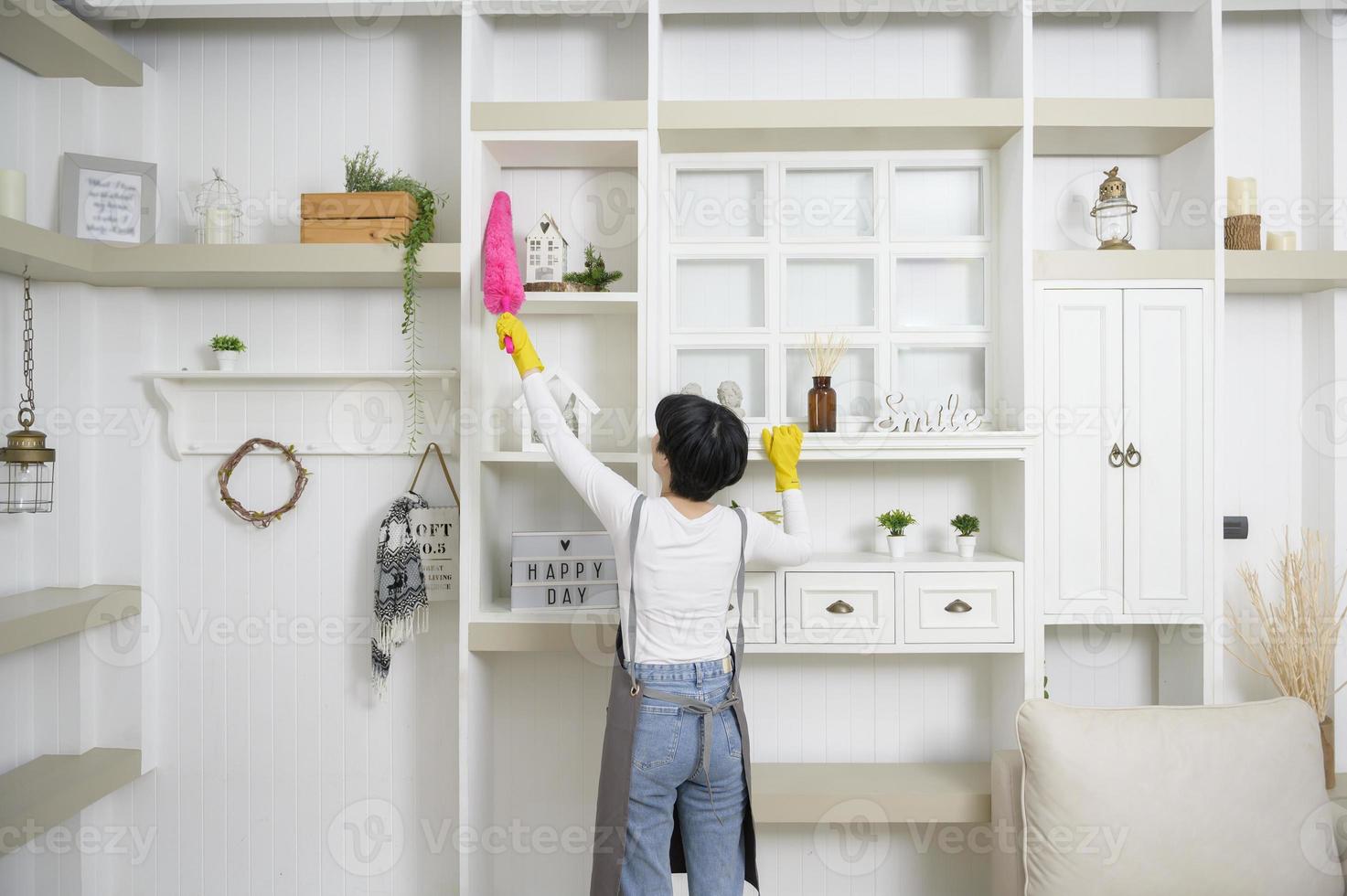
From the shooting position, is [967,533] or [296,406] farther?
[296,406]

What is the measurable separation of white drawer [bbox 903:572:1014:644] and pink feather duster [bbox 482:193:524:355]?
1350 millimetres

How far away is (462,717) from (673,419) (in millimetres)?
1172

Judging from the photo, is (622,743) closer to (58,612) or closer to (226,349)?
(58,612)

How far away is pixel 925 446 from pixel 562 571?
1.10 m

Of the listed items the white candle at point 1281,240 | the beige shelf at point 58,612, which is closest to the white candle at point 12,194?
the beige shelf at point 58,612

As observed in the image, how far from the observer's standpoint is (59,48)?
2.35m

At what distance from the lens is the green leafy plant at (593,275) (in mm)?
2545

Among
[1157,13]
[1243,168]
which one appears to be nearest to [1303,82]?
[1243,168]

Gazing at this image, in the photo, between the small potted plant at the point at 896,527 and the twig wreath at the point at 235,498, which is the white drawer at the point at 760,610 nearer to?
the small potted plant at the point at 896,527

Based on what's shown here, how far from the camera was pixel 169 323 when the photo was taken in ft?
8.89

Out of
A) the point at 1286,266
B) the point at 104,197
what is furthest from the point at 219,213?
the point at 1286,266

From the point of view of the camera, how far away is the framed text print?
2479 mm

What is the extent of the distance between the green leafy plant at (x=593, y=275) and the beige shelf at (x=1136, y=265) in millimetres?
1262

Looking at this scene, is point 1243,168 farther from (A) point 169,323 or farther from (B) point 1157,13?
(A) point 169,323
